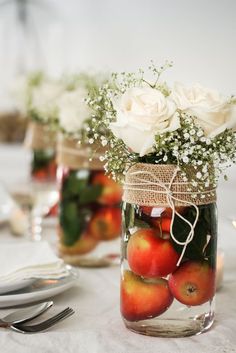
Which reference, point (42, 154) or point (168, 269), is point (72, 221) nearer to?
point (168, 269)

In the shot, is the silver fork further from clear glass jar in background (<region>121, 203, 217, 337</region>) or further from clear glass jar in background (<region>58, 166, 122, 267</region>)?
clear glass jar in background (<region>58, 166, 122, 267</region>)

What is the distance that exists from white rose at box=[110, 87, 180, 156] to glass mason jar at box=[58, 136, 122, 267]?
0.58 metres

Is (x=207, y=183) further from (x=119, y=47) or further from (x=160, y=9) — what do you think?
(x=119, y=47)

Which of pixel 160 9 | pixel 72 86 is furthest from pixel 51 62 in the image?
pixel 72 86

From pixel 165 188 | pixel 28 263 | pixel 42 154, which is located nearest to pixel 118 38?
pixel 42 154

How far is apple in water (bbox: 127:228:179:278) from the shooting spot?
3.40 feet

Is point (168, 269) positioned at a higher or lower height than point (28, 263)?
higher

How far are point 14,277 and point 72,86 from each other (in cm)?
82

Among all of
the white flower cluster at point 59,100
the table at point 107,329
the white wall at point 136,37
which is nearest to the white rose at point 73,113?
the white flower cluster at point 59,100

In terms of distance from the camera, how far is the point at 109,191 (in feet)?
5.22

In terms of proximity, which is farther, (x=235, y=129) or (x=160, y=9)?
(x=160, y=9)

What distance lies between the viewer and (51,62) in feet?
17.6

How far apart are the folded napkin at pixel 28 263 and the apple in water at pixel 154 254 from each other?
0.98 feet

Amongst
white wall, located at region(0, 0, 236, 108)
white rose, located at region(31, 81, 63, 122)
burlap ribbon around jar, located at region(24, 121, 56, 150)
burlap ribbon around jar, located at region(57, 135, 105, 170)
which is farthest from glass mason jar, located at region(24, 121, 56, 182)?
white wall, located at region(0, 0, 236, 108)
